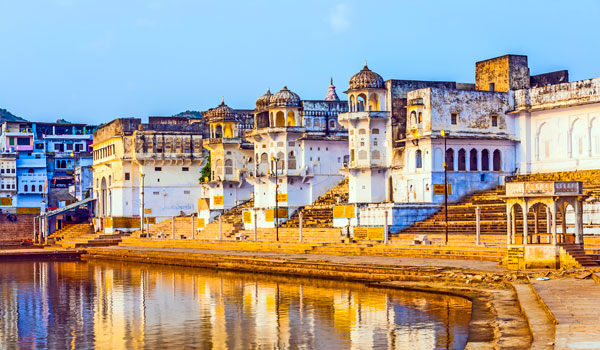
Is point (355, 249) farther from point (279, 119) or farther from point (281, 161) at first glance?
point (279, 119)

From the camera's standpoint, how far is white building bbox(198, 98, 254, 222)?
242 feet

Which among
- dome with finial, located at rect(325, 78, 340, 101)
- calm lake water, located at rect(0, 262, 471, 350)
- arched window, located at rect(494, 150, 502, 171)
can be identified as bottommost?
calm lake water, located at rect(0, 262, 471, 350)

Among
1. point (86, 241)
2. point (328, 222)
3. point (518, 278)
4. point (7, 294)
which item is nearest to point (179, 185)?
point (86, 241)

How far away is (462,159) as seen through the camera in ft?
178

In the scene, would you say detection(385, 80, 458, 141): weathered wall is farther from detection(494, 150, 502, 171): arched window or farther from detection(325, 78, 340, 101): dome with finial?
detection(325, 78, 340, 101): dome with finial

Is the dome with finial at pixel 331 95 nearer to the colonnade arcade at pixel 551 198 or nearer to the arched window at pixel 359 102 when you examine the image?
the arched window at pixel 359 102

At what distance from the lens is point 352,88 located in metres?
57.5

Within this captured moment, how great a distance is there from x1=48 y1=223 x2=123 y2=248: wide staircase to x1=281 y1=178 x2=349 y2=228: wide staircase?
59.3ft

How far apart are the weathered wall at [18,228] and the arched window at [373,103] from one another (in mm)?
53280

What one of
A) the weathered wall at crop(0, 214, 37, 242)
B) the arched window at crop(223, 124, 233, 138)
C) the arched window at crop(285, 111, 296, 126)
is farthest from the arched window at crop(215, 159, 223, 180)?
the weathered wall at crop(0, 214, 37, 242)

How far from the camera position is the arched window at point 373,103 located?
57438 mm

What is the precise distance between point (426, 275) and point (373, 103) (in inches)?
1010

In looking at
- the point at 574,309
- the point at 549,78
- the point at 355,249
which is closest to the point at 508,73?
the point at 549,78

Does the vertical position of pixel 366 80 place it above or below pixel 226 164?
above
